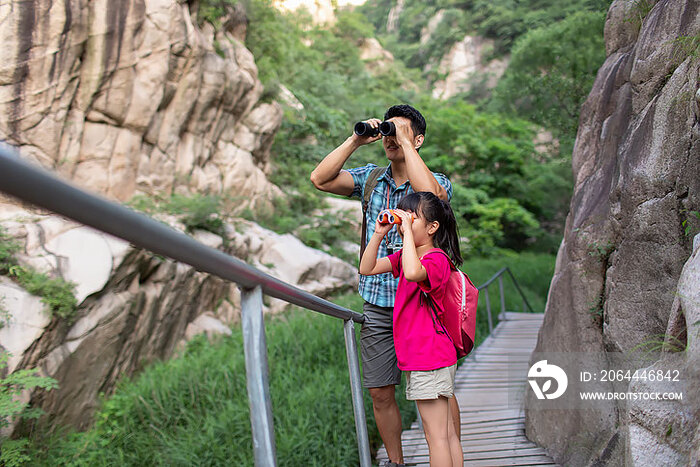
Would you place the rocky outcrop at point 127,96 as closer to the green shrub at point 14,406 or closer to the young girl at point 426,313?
the green shrub at point 14,406

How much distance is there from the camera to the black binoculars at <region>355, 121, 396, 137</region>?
7.32 feet

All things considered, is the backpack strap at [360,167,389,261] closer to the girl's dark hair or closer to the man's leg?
the girl's dark hair

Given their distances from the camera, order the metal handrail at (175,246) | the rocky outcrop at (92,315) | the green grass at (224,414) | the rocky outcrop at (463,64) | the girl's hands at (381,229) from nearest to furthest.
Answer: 1. the metal handrail at (175,246)
2. the girl's hands at (381,229)
3. the green grass at (224,414)
4. the rocky outcrop at (92,315)
5. the rocky outcrop at (463,64)

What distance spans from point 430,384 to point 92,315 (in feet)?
15.1

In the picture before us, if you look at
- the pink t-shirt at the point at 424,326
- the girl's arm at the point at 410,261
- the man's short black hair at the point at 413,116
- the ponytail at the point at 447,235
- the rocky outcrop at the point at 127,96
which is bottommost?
the pink t-shirt at the point at 424,326

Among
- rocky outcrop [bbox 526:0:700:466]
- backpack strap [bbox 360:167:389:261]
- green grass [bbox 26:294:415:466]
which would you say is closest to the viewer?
rocky outcrop [bbox 526:0:700:466]

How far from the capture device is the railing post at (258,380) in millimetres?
1044

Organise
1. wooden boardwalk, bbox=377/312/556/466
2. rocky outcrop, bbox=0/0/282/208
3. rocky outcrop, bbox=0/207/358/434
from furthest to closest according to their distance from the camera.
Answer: rocky outcrop, bbox=0/0/282/208
rocky outcrop, bbox=0/207/358/434
wooden boardwalk, bbox=377/312/556/466

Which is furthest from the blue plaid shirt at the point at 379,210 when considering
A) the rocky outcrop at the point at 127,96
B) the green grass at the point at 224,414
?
the rocky outcrop at the point at 127,96

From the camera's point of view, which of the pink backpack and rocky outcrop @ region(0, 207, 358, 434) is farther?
rocky outcrop @ region(0, 207, 358, 434)

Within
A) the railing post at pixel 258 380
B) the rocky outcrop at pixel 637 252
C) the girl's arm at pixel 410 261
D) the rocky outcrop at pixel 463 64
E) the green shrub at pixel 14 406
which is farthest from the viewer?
the rocky outcrop at pixel 463 64

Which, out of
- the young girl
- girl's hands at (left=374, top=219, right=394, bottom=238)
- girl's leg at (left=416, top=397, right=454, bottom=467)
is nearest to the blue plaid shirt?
the young girl

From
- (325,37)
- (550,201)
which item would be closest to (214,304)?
(550,201)

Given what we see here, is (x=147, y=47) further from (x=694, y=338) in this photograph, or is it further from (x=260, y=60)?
(x=694, y=338)
